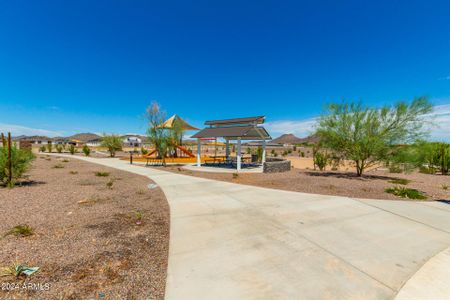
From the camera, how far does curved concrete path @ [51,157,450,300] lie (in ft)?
9.06

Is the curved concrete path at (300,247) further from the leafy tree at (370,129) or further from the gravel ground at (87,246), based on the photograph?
the leafy tree at (370,129)

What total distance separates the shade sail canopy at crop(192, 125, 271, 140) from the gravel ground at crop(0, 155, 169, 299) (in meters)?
10.1

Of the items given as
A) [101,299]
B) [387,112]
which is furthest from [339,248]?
[387,112]

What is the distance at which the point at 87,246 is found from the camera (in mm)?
3820

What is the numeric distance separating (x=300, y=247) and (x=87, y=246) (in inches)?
166

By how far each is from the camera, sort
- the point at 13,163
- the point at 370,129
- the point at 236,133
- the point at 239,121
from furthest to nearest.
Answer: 1. the point at 239,121
2. the point at 236,133
3. the point at 370,129
4. the point at 13,163

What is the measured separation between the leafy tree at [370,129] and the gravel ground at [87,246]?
38.0 feet

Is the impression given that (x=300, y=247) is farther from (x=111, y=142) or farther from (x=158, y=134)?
(x=111, y=142)

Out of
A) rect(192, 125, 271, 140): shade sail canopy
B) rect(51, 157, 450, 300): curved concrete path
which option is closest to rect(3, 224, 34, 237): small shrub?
rect(51, 157, 450, 300): curved concrete path

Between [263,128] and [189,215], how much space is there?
1317cm

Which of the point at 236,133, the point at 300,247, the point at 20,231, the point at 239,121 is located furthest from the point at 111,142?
the point at 300,247

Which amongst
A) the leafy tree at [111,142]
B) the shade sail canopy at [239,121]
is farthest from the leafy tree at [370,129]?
the leafy tree at [111,142]

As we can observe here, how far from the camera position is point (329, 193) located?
27.0 ft

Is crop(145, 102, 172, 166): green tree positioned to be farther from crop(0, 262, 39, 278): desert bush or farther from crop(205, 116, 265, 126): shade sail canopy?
crop(0, 262, 39, 278): desert bush
